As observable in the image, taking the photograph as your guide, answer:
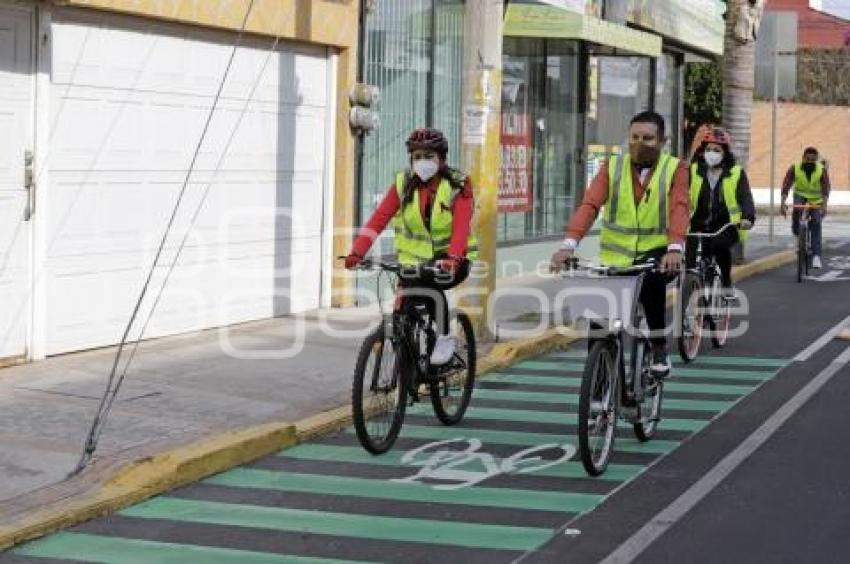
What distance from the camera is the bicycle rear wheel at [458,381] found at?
9.02 meters

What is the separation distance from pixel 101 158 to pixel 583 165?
11591 mm

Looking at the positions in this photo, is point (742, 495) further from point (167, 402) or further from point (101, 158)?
point (101, 158)

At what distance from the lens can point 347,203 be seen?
556 inches

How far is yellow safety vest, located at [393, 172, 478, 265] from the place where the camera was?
8.70m

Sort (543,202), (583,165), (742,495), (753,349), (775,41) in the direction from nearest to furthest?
(742,495) → (753,349) → (543,202) → (583,165) → (775,41)

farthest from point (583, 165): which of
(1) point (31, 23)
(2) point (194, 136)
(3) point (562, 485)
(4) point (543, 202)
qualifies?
(3) point (562, 485)

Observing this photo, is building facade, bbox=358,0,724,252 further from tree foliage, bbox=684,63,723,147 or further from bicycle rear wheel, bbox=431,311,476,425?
tree foliage, bbox=684,63,723,147

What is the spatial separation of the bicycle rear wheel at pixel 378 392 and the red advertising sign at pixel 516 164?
32.4 feet

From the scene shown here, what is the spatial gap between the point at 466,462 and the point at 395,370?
68 cm

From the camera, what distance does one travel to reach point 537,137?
1959cm

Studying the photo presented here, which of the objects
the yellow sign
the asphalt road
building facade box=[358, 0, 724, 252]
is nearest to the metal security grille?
building facade box=[358, 0, 724, 252]

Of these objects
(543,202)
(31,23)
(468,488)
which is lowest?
(468,488)

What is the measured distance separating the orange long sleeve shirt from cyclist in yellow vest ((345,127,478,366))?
740 mm

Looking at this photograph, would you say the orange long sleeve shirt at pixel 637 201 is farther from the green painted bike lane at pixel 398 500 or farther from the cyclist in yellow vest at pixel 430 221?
the green painted bike lane at pixel 398 500
